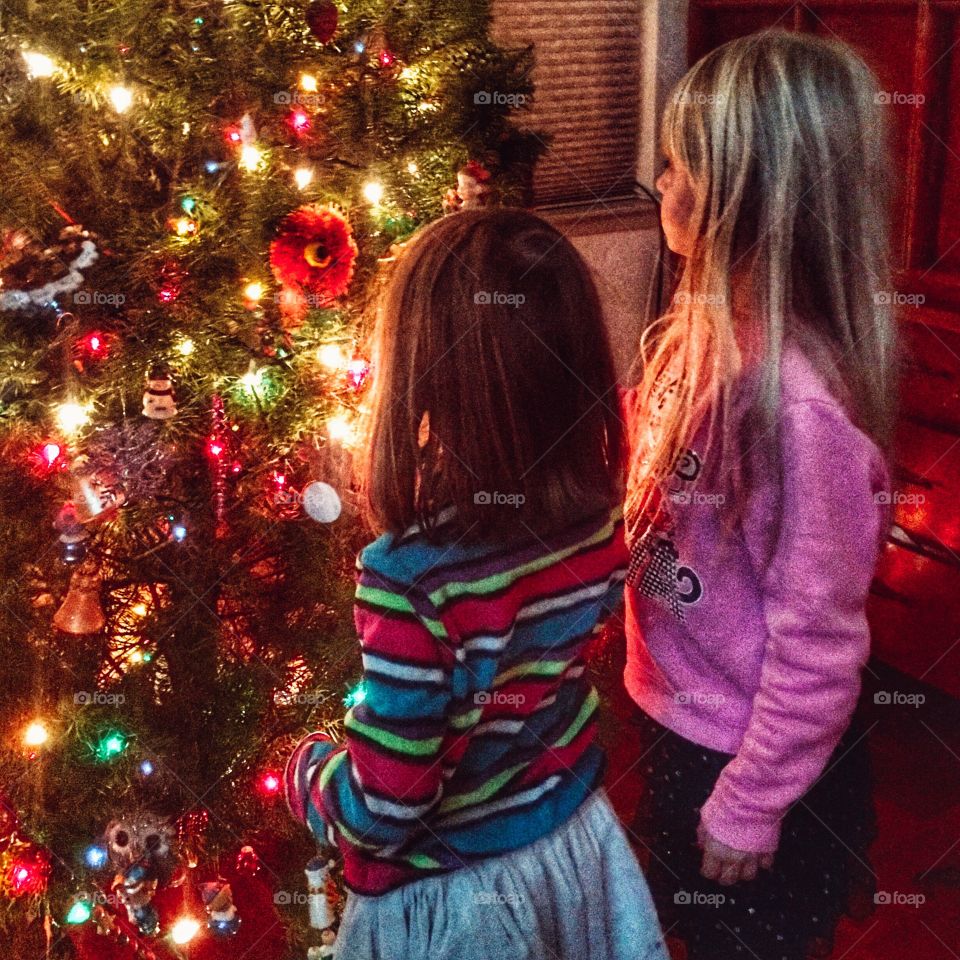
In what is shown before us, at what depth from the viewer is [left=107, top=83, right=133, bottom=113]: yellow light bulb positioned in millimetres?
1440

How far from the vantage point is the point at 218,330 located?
1.53m

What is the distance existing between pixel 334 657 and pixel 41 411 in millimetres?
560

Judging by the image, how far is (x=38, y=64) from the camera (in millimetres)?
1404

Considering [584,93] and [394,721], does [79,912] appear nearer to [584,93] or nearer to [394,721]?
[394,721]

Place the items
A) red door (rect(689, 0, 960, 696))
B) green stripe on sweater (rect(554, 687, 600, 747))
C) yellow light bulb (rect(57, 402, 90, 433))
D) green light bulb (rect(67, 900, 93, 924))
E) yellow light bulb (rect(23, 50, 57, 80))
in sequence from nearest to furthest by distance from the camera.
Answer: green stripe on sweater (rect(554, 687, 600, 747)), yellow light bulb (rect(23, 50, 57, 80)), yellow light bulb (rect(57, 402, 90, 433)), green light bulb (rect(67, 900, 93, 924)), red door (rect(689, 0, 960, 696))

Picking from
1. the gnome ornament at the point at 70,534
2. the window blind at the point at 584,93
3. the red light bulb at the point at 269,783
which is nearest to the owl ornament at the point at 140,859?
the red light bulb at the point at 269,783

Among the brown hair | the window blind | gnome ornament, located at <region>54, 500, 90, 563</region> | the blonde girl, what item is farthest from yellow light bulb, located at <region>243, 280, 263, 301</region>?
the window blind

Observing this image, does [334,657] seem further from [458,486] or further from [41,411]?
[458,486]

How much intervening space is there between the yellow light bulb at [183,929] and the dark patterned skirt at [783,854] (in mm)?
880

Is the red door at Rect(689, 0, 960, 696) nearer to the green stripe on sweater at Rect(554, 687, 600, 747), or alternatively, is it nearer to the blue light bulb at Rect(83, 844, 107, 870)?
the green stripe on sweater at Rect(554, 687, 600, 747)

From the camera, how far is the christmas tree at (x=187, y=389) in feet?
4.77

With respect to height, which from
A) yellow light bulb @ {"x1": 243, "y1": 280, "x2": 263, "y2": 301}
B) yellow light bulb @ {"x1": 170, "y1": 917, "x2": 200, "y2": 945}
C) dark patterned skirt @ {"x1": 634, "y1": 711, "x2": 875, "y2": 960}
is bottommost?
yellow light bulb @ {"x1": 170, "y1": 917, "x2": 200, "y2": 945}

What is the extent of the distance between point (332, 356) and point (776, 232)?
70cm

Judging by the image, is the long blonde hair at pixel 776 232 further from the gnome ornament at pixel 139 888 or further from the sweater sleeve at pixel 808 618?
the gnome ornament at pixel 139 888
